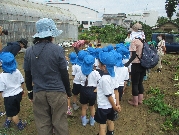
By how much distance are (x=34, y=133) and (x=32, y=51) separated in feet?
6.46

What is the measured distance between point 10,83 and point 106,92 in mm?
1887

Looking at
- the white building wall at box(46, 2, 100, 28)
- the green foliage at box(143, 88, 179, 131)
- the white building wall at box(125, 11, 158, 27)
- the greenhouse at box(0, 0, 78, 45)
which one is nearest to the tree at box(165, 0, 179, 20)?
the white building wall at box(125, 11, 158, 27)

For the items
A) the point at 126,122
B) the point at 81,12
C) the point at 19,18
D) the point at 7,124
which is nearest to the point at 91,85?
the point at 126,122

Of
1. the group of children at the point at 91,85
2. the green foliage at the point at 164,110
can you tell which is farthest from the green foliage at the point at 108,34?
the group of children at the point at 91,85

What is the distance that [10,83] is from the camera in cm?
388

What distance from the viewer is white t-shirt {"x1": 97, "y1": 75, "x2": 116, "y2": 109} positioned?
3230 mm

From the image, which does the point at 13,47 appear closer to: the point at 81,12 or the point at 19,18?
the point at 19,18

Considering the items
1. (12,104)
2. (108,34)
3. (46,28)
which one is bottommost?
(12,104)

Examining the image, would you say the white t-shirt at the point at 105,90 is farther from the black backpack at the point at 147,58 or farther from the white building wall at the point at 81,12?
the white building wall at the point at 81,12

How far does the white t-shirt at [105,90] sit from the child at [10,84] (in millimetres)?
1668

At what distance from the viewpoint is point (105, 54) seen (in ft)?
10.8

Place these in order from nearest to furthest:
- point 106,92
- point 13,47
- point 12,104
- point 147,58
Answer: point 106,92
point 12,104
point 147,58
point 13,47

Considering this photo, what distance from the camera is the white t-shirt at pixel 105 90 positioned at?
3230 millimetres

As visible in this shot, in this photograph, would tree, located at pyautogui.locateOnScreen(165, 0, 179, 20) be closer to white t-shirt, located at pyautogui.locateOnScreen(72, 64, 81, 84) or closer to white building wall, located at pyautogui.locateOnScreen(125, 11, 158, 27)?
white building wall, located at pyautogui.locateOnScreen(125, 11, 158, 27)
